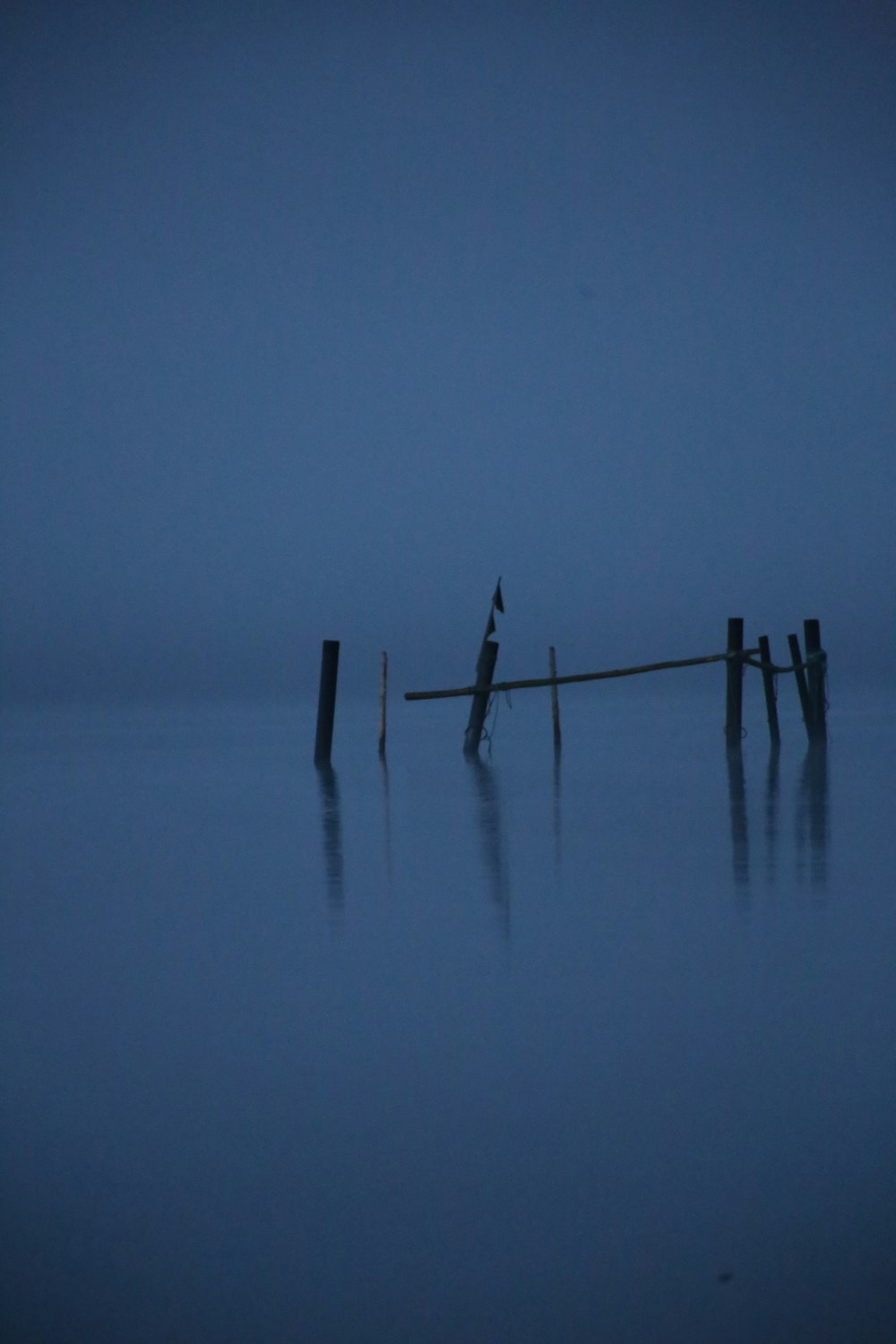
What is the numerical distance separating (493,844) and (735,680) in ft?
35.8

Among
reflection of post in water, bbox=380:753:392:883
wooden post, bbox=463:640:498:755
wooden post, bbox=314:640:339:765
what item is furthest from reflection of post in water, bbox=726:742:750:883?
wooden post, bbox=314:640:339:765

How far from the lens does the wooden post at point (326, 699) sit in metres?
18.2

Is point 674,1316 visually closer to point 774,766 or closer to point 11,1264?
point 11,1264

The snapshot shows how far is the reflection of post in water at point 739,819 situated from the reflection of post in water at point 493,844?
141 cm

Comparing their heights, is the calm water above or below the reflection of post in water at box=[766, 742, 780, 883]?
below

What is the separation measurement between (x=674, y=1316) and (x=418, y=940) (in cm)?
353

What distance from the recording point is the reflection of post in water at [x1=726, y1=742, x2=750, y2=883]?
793 centimetres

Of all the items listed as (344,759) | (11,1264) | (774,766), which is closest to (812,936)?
(11,1264)

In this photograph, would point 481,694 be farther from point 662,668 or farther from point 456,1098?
point 456,1098

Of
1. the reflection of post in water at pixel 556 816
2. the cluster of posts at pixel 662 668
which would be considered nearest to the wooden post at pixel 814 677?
the cluster of posts at pixel 662 668

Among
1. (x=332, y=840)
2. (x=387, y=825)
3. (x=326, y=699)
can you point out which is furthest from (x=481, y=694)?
(x=332, y=840)

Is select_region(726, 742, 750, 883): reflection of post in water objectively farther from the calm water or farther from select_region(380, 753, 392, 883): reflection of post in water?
select_region(380, 753, 392, 883): reflection of post in water

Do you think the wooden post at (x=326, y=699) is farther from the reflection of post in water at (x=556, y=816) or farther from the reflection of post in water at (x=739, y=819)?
the reflection of post in water at (x=739, y=819)

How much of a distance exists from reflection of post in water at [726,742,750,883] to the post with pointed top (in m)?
3.64
